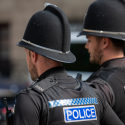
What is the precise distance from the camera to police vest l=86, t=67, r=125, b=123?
7.18ft

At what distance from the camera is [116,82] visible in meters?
2.27

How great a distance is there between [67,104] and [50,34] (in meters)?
0.56

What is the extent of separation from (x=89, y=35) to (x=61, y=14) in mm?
964

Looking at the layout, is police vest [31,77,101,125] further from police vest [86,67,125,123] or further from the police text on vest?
police vest [86,67,125,123]

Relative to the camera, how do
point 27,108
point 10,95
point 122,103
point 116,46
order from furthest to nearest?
point 10,95
point 116,46
point 122,103
point 27,108

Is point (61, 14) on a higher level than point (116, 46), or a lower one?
higher

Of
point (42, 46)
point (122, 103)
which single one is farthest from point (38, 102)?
point (122, 103)

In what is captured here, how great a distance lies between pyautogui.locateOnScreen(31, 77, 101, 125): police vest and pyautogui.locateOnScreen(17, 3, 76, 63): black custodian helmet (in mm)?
234

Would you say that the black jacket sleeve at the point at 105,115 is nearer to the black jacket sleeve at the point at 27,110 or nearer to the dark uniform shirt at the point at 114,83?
the dark uniform shirt at the point at 114,83

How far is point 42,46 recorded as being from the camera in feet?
5.89

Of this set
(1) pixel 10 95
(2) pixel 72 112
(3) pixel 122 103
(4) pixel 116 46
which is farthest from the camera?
(1) pixel 10 95

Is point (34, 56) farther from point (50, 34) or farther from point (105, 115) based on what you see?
point (105, 115)

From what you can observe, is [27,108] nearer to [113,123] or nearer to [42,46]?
[42,46]

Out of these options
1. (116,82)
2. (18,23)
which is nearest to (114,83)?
(116,82)
